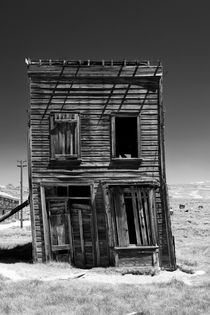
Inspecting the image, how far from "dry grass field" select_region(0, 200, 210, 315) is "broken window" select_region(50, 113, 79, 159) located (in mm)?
4638

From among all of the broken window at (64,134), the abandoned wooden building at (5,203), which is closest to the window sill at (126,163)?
the broken window at (64,134)

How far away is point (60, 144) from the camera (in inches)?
646

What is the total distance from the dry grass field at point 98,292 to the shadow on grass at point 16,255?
1.07 m

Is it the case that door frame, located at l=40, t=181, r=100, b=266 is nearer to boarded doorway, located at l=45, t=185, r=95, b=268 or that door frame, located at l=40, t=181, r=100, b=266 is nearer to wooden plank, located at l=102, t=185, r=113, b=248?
boarded doorway, located at l=45, t=185, r=95, b=268

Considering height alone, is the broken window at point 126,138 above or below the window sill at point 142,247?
above

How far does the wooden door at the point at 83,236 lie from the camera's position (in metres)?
16.1

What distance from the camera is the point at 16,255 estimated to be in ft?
60.4

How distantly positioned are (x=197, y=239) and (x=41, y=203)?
14.4m

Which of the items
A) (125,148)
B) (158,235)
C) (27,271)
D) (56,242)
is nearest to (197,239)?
(125,148)

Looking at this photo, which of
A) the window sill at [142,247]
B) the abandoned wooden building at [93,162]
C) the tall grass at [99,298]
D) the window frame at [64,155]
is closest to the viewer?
the tall grass at [99,298]

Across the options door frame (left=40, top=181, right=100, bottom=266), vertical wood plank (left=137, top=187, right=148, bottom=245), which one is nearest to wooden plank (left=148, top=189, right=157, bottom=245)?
vertical wood plank (left=137, top=187, right=148, bottom=245)

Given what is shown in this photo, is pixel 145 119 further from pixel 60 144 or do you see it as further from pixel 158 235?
pixel 158 235

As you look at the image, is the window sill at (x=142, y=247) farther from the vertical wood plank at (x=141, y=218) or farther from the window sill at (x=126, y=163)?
the window sill at (x=126, y=163)

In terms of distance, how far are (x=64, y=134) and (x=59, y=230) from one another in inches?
159
